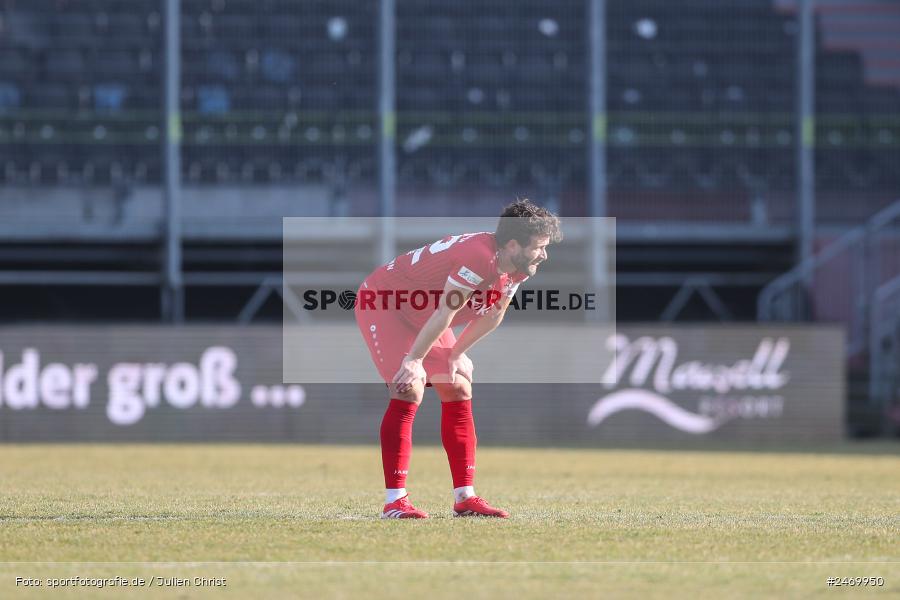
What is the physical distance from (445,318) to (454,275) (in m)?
0.22

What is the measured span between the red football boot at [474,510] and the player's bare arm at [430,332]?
737 mm

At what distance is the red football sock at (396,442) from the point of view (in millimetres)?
7367

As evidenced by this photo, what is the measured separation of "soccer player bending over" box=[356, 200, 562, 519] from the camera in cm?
709

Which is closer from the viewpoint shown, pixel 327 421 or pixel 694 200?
pixel 327 421

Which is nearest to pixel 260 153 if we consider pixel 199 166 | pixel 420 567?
pixel 199 166

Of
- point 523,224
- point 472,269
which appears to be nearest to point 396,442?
point 472,269

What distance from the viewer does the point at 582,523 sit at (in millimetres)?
7297

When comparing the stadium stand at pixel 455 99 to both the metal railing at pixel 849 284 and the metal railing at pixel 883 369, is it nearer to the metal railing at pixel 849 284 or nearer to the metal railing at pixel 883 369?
the metal railing at pixel 849 284

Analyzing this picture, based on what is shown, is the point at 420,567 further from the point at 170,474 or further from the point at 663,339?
the point at 663,339

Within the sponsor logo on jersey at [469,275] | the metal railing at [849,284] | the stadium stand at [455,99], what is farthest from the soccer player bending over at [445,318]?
the stadium stand at [455,99]

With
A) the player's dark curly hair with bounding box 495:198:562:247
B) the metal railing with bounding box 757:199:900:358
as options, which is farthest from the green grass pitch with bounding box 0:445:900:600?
the metal railing with bounding box 757:199:900:358

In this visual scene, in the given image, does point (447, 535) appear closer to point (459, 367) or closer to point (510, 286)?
point (459, 367)

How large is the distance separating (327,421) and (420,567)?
11616 millimetres

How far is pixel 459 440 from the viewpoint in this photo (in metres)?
7.59
